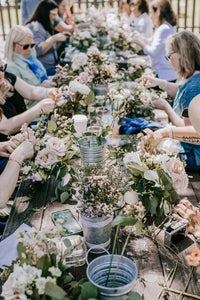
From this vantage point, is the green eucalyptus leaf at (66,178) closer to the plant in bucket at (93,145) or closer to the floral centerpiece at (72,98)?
the plant in bucket at (93,145)

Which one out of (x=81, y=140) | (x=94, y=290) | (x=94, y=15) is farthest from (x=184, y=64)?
(x=94, y=15)

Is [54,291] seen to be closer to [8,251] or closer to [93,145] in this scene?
[8,251]

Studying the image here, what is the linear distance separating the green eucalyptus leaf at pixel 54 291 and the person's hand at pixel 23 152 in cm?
87

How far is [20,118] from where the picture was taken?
8.35ft

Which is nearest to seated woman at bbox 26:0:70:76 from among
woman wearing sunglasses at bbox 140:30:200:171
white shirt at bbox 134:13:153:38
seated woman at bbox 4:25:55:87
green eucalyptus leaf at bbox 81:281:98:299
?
seated woman at bbox 4:25:55:87

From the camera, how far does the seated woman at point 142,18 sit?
530cm

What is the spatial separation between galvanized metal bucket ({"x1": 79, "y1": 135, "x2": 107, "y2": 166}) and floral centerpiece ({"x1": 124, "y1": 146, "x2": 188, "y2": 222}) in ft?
0.59

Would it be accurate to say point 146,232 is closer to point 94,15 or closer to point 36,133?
point 36,133

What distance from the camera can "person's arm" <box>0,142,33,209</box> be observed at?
5.08 feet

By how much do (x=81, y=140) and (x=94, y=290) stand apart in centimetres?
77

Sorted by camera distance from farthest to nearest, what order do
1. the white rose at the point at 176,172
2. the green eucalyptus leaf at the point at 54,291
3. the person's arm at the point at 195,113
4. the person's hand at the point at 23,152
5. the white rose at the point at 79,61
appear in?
the white rose at the point at 79,61, the person's arm at the point at 195,113, the person's hand at the point at 23,152, the white rose at the point at 176,172, the green eucalyptus leaf at the point at 54,291

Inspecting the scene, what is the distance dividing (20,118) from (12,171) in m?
1.01

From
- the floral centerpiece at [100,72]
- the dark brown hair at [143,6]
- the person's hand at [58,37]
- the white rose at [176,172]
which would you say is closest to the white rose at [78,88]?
the floral centerpiece at [100,72]

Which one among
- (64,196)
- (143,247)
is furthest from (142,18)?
(143,247)
